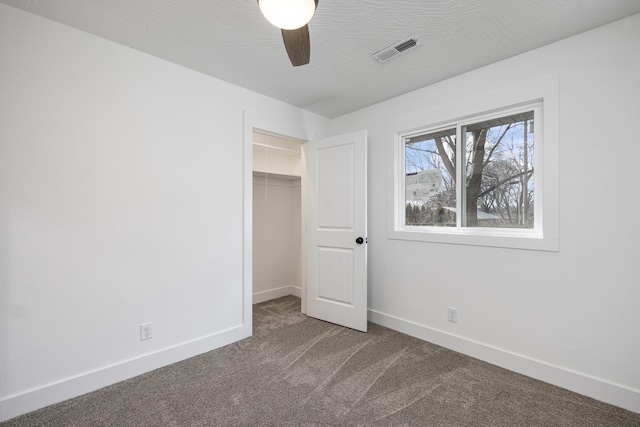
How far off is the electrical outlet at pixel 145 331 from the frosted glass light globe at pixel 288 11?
223 centimetres

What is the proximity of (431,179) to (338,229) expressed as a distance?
3.55ft

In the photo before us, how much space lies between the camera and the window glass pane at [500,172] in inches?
90.1

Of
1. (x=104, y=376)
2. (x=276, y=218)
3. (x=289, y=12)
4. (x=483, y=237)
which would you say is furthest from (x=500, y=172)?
(x=104, y=376)

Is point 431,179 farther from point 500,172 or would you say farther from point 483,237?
point 483,237

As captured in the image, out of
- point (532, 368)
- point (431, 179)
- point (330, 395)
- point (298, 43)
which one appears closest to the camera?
point (298, 43)

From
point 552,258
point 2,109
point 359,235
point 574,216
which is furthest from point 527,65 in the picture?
point 2,109

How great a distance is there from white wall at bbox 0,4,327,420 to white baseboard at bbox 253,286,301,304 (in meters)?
1.18

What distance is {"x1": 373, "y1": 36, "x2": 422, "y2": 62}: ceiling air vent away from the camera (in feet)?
6.69

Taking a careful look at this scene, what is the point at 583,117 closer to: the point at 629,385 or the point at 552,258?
the point at 552,258

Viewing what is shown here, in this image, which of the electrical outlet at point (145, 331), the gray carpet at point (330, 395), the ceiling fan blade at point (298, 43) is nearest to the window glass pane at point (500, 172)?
the gray carpet at point (330, 395)

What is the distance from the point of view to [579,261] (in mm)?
1951

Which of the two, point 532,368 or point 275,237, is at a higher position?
point 275,237

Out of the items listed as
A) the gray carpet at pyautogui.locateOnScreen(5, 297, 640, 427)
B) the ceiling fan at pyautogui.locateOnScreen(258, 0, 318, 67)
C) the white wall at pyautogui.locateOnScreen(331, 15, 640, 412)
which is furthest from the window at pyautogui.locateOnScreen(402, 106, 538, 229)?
the ceiling fan at pyautogui.locateOnScreen(258, 0, 318, 67)

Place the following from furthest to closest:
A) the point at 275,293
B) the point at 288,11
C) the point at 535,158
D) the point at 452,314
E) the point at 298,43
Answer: the point at 275,293
the point at 452,314
the point at 535,158
the point at 298,43
the point at 288,11
